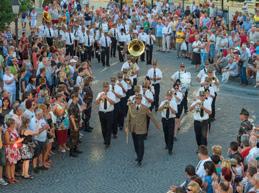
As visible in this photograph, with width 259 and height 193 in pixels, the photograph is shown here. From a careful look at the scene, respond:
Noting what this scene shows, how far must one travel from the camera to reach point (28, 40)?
939 inches

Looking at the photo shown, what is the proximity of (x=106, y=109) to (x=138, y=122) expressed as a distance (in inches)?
64.2

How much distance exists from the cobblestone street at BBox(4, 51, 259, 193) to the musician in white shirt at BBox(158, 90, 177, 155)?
37cm

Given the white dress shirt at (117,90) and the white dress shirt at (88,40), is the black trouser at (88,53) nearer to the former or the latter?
the white dress shirt at (88,40)

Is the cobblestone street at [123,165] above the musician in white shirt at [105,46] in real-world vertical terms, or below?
below

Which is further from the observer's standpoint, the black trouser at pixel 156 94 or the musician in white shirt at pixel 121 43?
the musician in white shirt at pixel 121 43

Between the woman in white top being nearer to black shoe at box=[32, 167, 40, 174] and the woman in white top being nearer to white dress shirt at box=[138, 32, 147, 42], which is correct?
black shoe at box=[32, 167, 40, 174]

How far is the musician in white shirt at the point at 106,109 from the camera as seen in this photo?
632 inches

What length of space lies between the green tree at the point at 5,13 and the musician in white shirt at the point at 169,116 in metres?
9.96

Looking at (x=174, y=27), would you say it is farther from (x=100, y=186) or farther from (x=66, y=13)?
(x=100, y=186)

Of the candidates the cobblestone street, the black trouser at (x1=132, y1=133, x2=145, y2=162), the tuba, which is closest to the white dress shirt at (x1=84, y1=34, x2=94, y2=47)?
the tuba

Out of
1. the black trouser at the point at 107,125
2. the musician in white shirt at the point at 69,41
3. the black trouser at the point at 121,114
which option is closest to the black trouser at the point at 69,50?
the musician in white shirt at the point at 69,41

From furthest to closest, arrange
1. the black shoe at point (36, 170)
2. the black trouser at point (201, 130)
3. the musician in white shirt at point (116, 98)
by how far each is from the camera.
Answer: the musician in white shirt at point (116, 98)
the black trouser at point (201, 130)
the black shoe at point (36, 170)

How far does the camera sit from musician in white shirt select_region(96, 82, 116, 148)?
1606 cm

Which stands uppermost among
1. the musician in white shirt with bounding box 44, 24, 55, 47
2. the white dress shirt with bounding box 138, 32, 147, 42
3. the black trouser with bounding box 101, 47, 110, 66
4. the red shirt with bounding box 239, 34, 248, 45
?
the musician in white shirt with bounding box 44, 24, 55, 47
